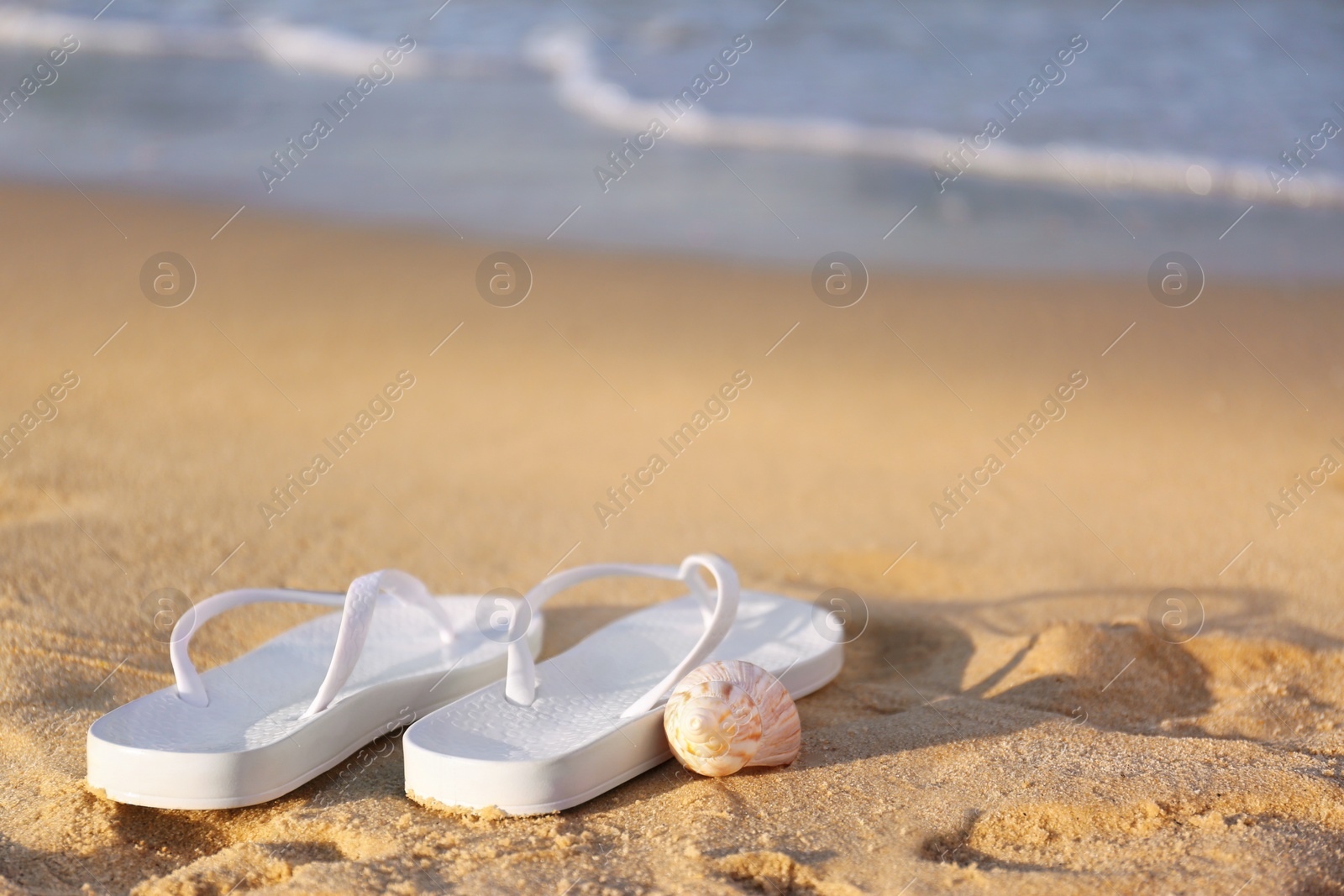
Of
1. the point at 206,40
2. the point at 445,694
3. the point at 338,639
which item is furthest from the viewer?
the point at 206,40

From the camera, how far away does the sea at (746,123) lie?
6457 millimetres

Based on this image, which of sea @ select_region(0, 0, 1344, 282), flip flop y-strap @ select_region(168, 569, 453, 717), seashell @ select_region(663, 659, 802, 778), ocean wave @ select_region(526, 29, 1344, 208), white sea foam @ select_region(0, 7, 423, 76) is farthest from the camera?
white sea foam @ select_region(0, 7, 423, 76)

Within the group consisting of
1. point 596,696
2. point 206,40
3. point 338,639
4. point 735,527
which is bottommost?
point 735,527

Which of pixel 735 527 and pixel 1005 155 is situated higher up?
pixel 1005 155

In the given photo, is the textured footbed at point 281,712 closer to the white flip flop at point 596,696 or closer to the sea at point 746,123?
the white flip flop at point 596,696

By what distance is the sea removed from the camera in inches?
254

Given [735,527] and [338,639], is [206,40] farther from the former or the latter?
[338,639]

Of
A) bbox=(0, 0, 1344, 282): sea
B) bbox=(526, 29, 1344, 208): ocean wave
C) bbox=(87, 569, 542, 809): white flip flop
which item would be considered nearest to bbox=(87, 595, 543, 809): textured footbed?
bbox=(87, 569, 542, 809): white flip flop

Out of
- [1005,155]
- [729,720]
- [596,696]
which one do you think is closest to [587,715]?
[596,696]

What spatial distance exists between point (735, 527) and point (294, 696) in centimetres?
166

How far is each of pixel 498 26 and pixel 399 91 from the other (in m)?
2.19

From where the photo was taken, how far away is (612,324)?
17.2 ft

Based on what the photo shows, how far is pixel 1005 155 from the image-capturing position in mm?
7773

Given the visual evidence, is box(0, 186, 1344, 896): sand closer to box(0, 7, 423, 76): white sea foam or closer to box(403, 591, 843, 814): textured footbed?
box(403, 591, 843, 814): textured footbed
